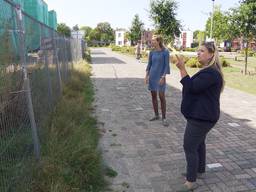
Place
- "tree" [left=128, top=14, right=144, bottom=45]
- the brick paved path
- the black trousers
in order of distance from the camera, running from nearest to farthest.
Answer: the black trousers
the brick paved path
"tree" [left=128, top=14, right=144, bottom=45]

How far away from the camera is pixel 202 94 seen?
3.73 metres

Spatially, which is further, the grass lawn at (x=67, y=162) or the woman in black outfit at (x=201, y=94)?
the grass lawn at (x=67, y=162)

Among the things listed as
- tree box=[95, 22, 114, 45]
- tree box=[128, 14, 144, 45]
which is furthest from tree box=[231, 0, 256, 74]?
tree box=[95, 22, 114, 45]

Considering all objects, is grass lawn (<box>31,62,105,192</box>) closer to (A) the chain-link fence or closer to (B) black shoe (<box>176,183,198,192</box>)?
(A) the chain-link fence

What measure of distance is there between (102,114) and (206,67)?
477 centimetres

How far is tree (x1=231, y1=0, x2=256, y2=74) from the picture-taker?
53.2ft

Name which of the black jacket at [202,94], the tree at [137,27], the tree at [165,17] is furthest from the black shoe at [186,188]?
the tree at [137,27]

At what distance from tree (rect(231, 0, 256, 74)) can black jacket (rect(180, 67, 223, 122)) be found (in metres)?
13.9

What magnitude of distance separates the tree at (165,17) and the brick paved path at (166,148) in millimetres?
19572

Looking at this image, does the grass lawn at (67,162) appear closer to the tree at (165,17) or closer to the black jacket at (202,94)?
the black jacket at (202,94)

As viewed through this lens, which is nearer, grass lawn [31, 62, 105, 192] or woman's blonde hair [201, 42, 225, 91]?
woman's blonde hair [201, 42, 225, 91]

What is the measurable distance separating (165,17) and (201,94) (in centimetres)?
2584

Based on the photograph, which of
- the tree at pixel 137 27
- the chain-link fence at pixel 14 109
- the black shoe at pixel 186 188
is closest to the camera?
the chain-link fence at pixel 14 109

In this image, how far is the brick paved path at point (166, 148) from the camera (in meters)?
4.43
